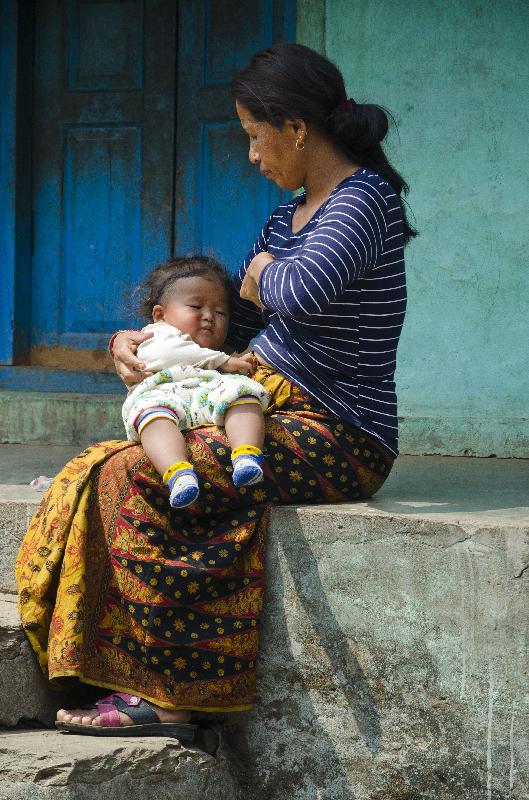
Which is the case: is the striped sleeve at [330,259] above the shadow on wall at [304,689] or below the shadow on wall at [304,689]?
above

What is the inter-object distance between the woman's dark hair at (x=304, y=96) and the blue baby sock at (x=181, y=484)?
1.01m

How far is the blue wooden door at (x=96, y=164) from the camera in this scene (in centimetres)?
556

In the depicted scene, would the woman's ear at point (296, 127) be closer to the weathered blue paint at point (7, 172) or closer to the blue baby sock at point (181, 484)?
the blue baby sock at point (181, 484)

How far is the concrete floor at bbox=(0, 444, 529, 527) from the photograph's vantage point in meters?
2.96

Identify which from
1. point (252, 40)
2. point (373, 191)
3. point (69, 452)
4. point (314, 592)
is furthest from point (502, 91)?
point (314, 592)

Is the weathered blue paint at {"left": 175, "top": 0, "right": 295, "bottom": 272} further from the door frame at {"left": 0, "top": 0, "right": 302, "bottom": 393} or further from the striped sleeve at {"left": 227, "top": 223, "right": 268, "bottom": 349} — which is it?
the striped sleeve at {"left": 227, "top": 223, "right": 268, "bottom": 349}

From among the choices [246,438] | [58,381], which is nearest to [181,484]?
[246,438]

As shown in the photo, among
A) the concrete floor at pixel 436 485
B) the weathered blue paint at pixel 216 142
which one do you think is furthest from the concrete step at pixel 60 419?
the weathered blue paint at pixel 216 142

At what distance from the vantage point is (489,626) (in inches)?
110

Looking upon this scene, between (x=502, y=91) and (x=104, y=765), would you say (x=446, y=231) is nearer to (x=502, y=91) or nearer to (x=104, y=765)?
(x=502, y=91)

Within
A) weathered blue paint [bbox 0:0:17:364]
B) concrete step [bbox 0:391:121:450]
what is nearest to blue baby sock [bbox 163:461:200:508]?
concrete step [bbox 0:391:121:450]

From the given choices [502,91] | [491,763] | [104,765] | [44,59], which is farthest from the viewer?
[44,59]

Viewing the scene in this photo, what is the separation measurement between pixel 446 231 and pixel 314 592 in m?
2.43

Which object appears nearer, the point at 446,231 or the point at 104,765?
the point at 104,765
